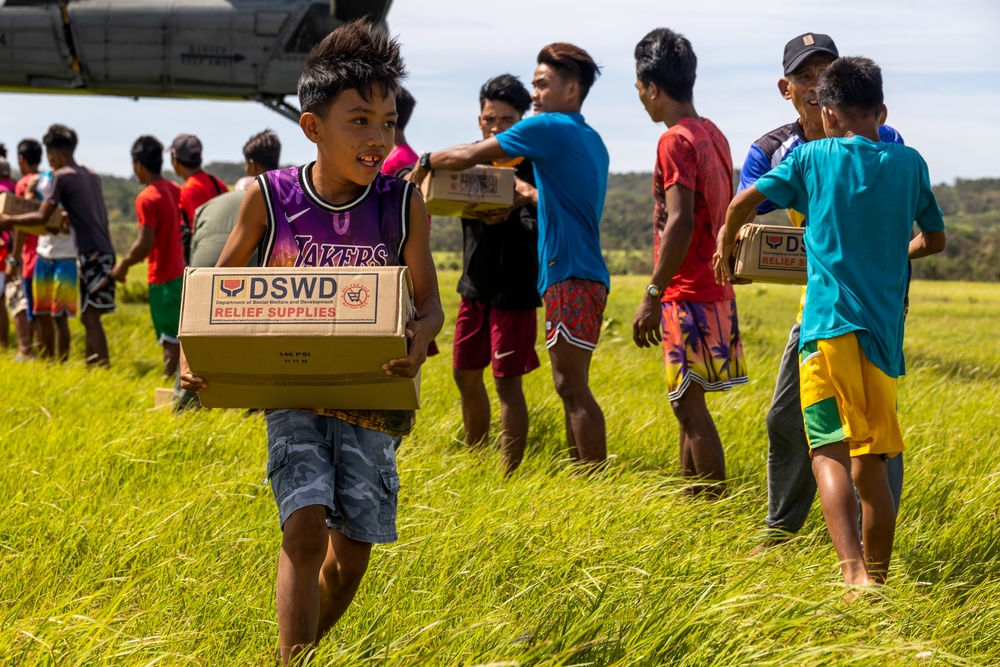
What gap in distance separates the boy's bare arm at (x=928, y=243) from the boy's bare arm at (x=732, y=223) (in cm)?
54

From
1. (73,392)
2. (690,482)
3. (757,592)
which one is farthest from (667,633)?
(73,392)

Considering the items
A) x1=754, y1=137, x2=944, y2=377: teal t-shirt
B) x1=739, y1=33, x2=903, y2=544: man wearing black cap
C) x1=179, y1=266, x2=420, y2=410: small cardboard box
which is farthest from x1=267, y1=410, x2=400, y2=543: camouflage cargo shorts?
x1=739, y1=33, x2=903, y2=544: man wearing black cap

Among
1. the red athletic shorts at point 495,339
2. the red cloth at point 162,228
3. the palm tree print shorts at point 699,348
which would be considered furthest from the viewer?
the red cloth at point 162,228

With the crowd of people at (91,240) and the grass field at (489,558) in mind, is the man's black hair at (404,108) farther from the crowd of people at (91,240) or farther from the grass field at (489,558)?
the grass field at (489,558)

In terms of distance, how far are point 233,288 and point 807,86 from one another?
89.2 inches

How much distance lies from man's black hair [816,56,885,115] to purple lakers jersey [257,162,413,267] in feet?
4.66

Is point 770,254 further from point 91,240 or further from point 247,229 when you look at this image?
point 91,240

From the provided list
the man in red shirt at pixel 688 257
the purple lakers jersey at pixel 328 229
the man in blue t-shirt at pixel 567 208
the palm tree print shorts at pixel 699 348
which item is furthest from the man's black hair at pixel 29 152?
the purple lakers jersey at pixel 328 229

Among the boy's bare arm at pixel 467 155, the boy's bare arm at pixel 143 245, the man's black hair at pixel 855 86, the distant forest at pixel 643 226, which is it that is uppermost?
the distant forest at pixel 643 226

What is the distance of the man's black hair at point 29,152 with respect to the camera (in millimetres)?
9914

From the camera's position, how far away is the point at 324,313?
7.52 feet

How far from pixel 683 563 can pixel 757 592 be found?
31cm

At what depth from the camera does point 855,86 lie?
3.20 meters

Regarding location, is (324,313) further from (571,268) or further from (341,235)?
(571,268)
